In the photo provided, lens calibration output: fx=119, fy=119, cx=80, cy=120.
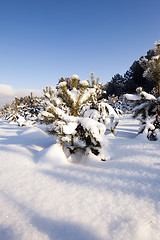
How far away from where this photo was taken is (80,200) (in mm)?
1645

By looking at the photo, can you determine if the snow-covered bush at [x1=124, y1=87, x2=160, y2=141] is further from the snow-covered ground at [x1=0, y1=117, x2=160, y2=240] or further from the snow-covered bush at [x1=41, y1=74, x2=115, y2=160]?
the snow-covered ground at [x1=0, y1=117, x2=160, y2=240]

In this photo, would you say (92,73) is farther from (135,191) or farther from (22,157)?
(135,191)

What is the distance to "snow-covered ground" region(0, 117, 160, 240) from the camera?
1.23 m

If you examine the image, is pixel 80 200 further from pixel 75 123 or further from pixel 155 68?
pixel 155 68

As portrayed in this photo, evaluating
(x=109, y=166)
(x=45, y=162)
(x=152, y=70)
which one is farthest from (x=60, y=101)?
(x=152, y=70)

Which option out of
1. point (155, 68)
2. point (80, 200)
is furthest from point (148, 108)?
point (80, 200)

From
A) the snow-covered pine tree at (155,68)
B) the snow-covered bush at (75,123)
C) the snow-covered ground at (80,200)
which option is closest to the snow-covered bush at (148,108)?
the snow-covered pine tree at (155,68)

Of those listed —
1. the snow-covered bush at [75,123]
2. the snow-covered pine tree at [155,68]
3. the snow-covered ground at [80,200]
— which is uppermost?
the snow-covered pine tree at [155,68]

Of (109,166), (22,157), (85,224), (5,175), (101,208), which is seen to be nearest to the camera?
→ (85,224)

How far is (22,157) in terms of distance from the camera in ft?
→ 9.48

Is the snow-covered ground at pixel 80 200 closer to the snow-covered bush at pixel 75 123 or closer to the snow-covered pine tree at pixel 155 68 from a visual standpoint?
the snow-covered bush at pixel 75 123

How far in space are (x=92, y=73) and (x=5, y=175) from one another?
828cm

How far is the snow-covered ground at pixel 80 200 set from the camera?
1.23 meters

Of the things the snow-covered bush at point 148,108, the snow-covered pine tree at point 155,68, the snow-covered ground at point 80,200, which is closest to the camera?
the snow-covered ground at point 80,200
